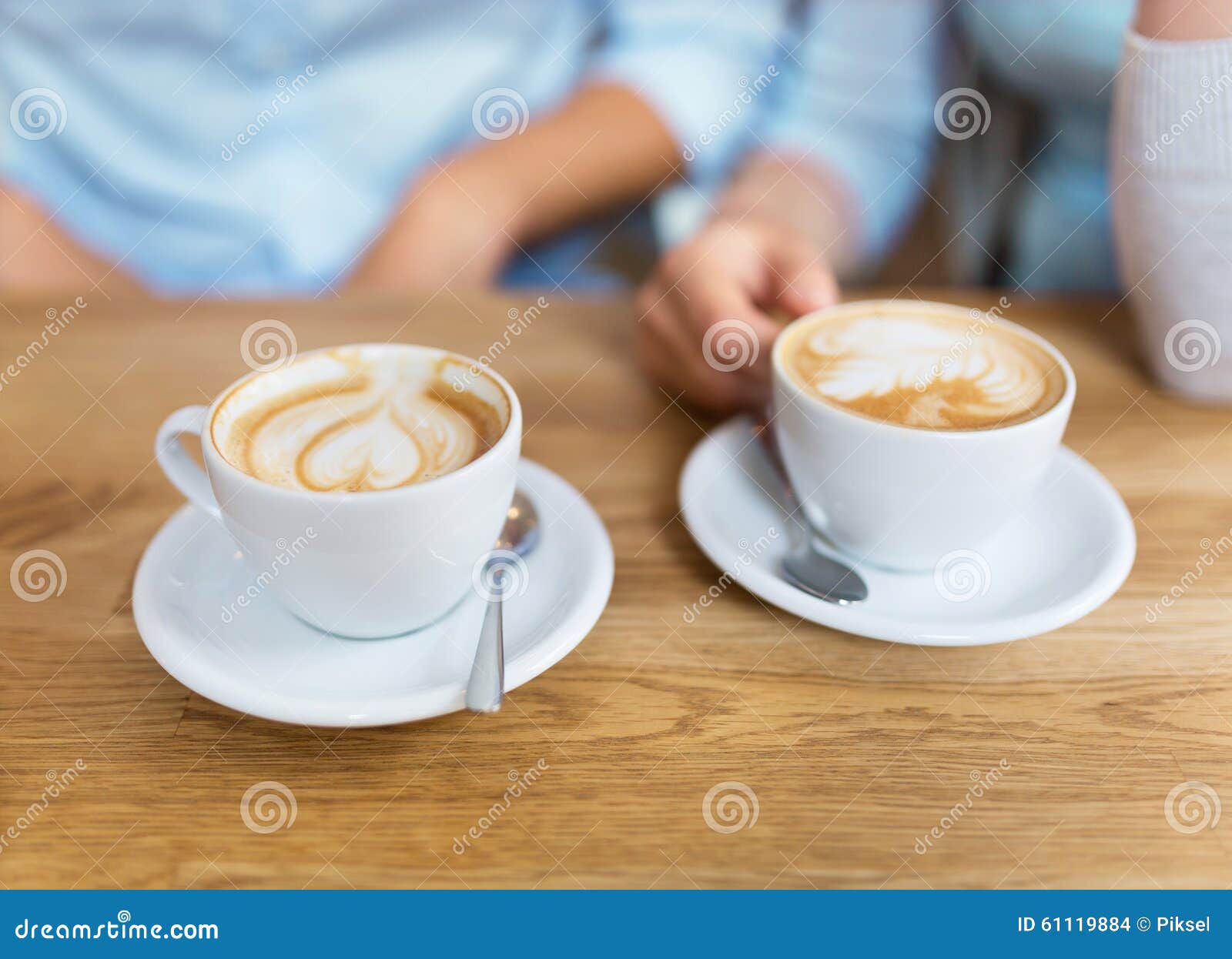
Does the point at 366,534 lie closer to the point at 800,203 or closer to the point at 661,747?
the point at 661,747

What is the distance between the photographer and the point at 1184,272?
87 centimetres

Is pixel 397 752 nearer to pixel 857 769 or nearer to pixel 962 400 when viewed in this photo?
pixel 857 769

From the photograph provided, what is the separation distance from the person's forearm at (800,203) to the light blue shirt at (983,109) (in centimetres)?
2

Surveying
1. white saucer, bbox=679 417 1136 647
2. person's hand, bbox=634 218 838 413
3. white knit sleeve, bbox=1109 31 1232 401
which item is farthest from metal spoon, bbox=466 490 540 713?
white knit sleeve, bbox=1109 31 1232 401

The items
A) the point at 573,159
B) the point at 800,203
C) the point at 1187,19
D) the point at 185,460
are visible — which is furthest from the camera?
the point at 573,159

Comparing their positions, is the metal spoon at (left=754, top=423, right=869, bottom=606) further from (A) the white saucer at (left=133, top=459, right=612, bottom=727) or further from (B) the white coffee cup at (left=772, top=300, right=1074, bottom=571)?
(A) the white saucer at (left=133, top=459, right=612, bottom=727)

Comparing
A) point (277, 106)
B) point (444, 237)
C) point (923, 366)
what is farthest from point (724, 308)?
point (277, 106)

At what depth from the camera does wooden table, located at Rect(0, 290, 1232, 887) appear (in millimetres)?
503

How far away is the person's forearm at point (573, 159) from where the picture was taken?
1360 millimetres

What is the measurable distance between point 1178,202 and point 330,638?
0.79 m

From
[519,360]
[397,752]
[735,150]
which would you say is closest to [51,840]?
[397,752]

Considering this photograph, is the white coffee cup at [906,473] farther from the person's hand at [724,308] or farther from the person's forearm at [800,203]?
the person's forearm at [800,203]

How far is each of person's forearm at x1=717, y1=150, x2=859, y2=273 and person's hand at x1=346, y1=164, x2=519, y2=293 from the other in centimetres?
32

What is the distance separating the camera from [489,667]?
1.79 ft
